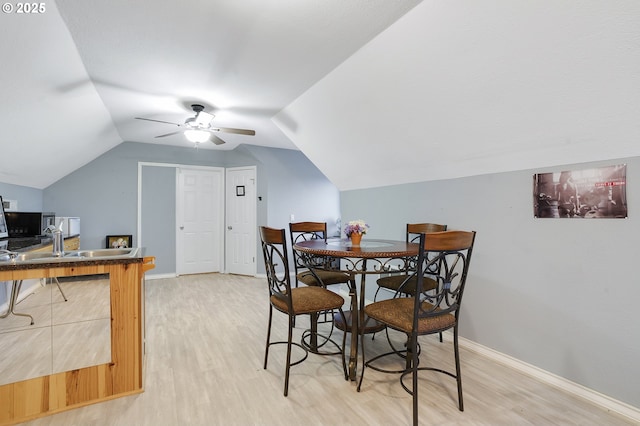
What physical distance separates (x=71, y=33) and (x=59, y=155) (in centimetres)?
251

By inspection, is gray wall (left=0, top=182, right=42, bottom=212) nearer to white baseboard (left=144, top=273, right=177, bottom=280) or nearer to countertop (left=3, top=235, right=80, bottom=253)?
countertop (left=3, top=235, right=80, bottom=253)

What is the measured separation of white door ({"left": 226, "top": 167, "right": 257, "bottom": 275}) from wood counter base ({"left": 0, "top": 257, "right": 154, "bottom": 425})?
142 inches

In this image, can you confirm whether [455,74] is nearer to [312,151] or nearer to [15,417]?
[312,151]

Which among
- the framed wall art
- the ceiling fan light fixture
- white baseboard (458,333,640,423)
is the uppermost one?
the ceiling fan light fixture

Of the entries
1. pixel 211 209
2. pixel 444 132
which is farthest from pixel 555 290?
pixel 211 209

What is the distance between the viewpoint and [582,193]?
1.95 metres

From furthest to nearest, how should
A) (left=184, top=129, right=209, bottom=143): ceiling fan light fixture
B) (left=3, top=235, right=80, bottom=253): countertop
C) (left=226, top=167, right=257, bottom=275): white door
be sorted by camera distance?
(left=226, top=167, right=257, bottom=275): white door
(left=184, top=129, right=209, bottom=143): ceiling fan light fixture
(left=3, top=235, right=80, bottom=253): countertop

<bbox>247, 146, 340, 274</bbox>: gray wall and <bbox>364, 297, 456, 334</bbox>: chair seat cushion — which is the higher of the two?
<bbox>247, 146, 340, 274</bbox>: gray wall

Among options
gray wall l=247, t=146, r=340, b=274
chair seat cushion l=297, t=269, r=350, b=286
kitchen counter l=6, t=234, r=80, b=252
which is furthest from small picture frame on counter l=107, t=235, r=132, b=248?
chair seat cushion l=297, t=269, r=350, b=286

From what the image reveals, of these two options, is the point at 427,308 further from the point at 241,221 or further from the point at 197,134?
the point at 241,221

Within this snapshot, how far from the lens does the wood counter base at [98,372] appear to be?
1.77 metres

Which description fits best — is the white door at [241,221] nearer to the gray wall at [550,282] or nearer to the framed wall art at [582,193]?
the gray wall at [550,282]

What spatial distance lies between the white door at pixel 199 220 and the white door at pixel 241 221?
212 mm

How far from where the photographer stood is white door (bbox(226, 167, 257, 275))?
225 inches
